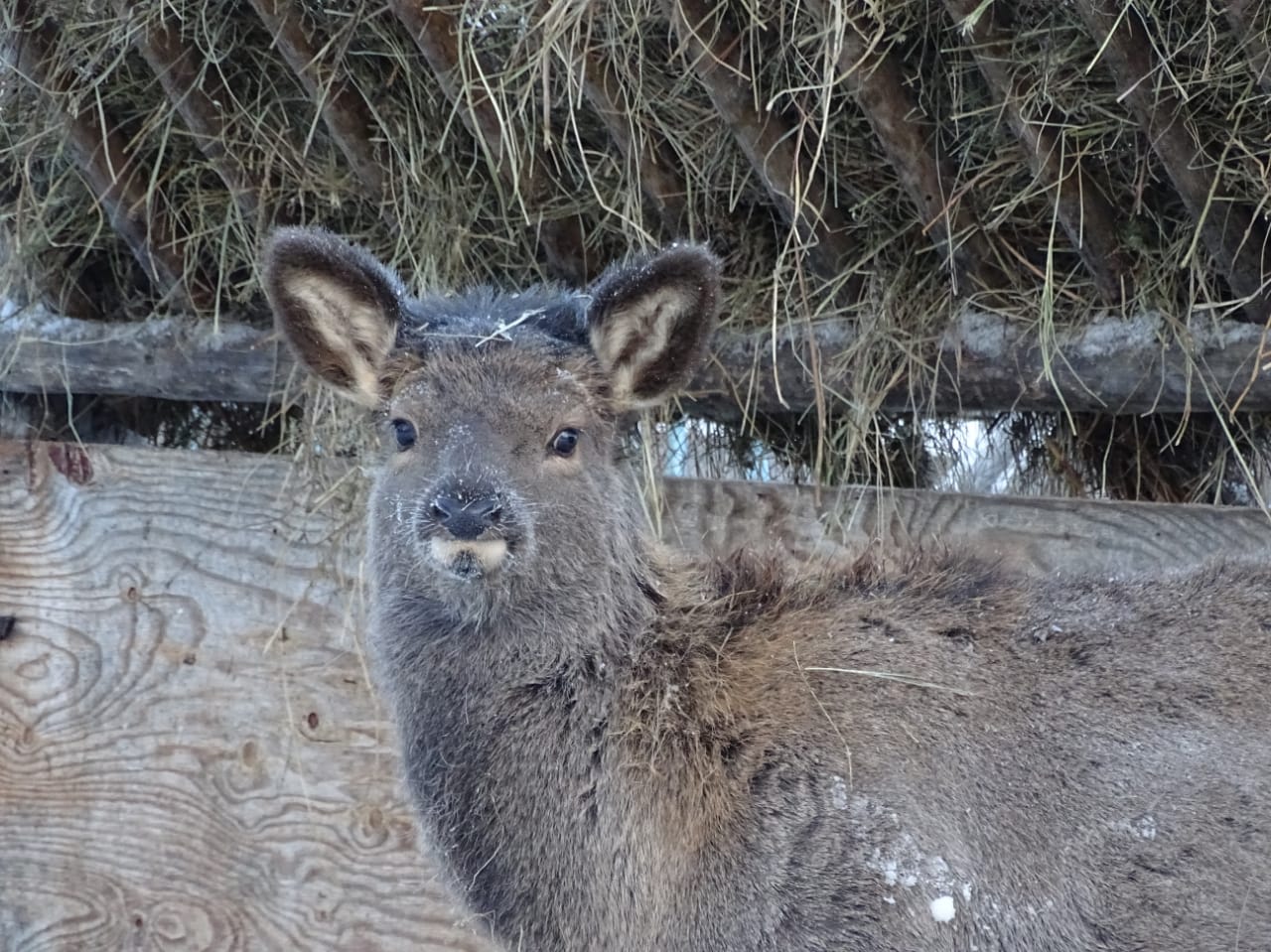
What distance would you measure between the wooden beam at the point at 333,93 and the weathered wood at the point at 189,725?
1.37 meters

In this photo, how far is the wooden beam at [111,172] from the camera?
5375mm

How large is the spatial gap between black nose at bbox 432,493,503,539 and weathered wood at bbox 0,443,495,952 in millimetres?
2105

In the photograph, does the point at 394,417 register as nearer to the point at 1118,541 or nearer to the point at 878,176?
the point at 878,176

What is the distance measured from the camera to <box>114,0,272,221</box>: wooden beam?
16.9 feet

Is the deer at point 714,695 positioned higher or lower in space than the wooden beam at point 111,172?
lower

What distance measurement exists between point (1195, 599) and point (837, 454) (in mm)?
1705

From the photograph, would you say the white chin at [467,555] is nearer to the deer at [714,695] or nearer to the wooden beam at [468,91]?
the deer at [714,695]

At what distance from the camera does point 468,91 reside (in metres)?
4.71

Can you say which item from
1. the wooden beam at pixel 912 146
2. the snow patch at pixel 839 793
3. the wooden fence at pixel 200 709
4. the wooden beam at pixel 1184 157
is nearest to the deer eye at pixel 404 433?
the wooden fence at pixel 200 709

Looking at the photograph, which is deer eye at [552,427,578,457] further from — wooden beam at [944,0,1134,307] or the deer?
wooden beam at [944,0,1134,307]

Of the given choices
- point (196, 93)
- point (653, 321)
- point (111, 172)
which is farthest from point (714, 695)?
point (111, 172)

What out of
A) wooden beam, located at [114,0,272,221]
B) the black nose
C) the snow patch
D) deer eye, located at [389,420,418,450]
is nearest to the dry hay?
wooden beam, located at [114,0,272,221]

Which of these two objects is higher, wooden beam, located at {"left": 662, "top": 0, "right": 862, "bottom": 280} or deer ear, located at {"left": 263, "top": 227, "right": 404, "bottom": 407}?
wooden beam, located at {"left": 662, "top": 0, "right": 862, "bottom": 280}

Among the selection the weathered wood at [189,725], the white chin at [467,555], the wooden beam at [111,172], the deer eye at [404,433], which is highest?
the wooden beam at [111,172]
